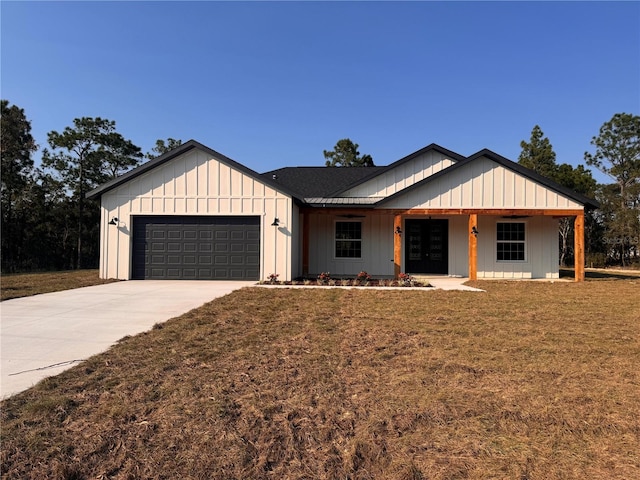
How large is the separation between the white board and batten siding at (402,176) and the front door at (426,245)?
1.60m

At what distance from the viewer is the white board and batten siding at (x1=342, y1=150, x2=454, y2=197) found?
51.2 feet

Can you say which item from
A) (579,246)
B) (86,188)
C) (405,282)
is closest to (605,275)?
(579,246)

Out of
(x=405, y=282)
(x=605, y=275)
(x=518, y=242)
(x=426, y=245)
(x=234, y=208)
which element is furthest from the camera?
(x=605, y=275)

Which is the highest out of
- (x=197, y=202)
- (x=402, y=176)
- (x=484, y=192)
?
(x=402, y=176)

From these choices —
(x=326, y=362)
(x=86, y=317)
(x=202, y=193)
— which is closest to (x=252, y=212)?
(x=202, y=193)

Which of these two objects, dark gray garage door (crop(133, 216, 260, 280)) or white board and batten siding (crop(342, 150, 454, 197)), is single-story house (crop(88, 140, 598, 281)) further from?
white board and batten siding (crop(342, 150, 454, 197))

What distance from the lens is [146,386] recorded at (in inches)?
143

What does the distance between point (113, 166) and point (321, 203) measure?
23870mm

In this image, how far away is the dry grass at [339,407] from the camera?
2439mm

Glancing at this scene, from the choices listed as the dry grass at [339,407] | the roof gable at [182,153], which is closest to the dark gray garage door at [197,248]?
the roof gable at [182,153]

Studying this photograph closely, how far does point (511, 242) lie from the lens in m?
15.0

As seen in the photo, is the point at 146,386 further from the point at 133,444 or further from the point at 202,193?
the point at 202,193

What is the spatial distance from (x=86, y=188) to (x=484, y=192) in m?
27.5

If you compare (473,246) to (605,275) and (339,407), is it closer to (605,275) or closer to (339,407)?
(605,275)
